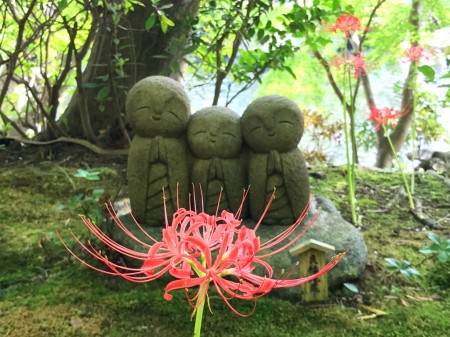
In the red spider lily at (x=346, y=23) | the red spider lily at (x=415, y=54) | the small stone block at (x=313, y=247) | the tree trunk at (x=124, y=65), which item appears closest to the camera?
the small stone block at (x=313, y=247)

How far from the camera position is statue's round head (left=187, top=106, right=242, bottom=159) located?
6.88 feet

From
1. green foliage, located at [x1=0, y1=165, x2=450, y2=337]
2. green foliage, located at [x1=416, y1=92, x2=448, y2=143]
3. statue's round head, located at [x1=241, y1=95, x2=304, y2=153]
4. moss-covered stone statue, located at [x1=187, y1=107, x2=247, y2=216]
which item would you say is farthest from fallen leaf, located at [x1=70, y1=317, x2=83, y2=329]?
green foliage, located at [x1=416, y1=92, x2=448, y2=143]

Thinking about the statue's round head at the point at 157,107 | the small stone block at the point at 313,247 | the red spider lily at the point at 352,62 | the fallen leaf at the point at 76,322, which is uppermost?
the red spider lily at the point at 352,62

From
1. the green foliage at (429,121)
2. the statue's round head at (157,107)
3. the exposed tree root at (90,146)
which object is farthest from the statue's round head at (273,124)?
the green foliage at (429,121)

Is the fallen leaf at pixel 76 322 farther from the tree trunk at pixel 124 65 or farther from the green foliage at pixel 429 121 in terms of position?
the green foliage at pixel 429 121

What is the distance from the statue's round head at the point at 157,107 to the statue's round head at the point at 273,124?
31 centimetres

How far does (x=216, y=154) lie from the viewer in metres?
2.13

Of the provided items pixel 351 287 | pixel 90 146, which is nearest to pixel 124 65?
pixel 90 146

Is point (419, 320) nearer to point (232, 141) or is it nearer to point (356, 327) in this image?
→ point (356, 327)

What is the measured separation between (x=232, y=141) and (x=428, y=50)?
188cm

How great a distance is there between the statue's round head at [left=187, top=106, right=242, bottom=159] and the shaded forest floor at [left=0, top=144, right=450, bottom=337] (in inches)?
17.2

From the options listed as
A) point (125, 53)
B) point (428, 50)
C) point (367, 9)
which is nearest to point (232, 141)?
point (125, 53)

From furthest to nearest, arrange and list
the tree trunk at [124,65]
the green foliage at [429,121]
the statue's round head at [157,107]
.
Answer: the green foliage at [429,121], the tree trunk at [124,65], the statue's round head at [157,107]

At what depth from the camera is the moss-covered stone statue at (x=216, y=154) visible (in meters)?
2.10
